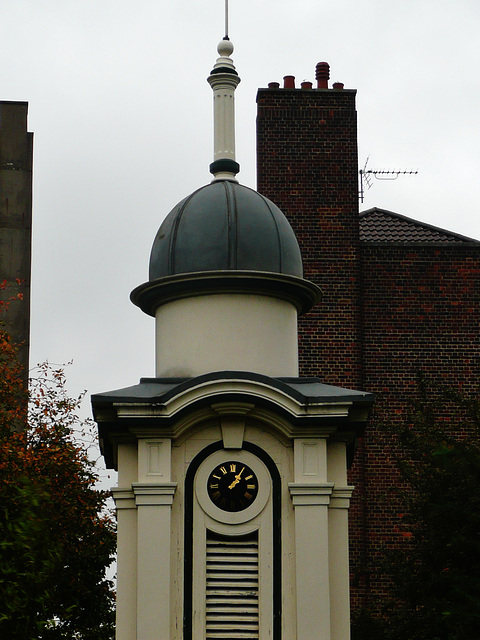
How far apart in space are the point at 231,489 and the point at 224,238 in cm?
291

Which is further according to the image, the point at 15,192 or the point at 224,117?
the point at 15,192

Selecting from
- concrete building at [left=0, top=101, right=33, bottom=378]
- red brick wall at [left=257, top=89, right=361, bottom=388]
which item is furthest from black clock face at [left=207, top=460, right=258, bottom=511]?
concrete building at [left=0, top=101, right=33, bottom=378]

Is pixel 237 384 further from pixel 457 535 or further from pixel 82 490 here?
pixel 82 490

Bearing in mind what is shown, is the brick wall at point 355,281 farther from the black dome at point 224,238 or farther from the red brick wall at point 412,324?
the black dome at point 224,238

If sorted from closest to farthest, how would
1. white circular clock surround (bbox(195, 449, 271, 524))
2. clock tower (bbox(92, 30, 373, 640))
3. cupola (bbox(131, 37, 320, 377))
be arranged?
clock tower (bbox(92, 30, 373, 640)), white circular clock surround (bbox(195, 449, 271, 524)), cupola (bbox(131, 37, 320, 377))

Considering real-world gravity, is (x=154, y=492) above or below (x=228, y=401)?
below

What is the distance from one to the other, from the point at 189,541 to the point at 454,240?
16.9 metres

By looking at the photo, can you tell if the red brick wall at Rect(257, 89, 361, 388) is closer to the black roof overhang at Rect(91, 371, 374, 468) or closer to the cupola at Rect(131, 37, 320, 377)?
the cupola at Rect(131, 37, 320, 377)

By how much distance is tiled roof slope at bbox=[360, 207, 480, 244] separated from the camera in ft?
93.6

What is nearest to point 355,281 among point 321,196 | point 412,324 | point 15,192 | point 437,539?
point 412,324

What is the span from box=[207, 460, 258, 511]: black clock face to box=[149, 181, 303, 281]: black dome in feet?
7.79

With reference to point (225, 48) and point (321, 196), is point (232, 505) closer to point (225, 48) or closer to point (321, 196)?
point (225, 48)

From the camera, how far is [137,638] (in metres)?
12.8

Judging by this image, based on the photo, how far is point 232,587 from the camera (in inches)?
514
